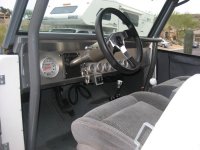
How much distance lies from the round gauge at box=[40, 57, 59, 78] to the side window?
56.6 inches

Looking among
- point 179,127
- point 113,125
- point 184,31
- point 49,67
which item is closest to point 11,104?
point 49,67

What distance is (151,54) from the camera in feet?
10.4

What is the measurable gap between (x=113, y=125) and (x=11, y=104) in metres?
0.68

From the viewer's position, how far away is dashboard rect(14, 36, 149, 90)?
196 cm

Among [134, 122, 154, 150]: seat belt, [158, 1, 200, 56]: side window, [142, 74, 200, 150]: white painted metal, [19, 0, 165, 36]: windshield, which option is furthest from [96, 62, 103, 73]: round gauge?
[142, 74, 200, 150]: white painted metal

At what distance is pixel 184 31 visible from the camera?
118 inches

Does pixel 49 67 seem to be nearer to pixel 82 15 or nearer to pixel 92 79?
pixel 92 79

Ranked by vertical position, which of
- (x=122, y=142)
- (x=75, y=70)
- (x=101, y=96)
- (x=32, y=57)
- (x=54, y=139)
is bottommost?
(x=54, y=139)

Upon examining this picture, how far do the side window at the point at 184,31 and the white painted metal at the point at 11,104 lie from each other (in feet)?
6.00

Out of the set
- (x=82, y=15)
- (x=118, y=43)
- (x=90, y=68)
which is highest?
(x=82, y=15)

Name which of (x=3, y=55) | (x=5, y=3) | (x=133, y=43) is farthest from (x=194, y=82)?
(x=133, y=43)

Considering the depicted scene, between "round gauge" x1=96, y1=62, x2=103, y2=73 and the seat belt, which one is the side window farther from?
the seat belt

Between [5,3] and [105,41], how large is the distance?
0.69 meters

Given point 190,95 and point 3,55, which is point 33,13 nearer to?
point 3,55
